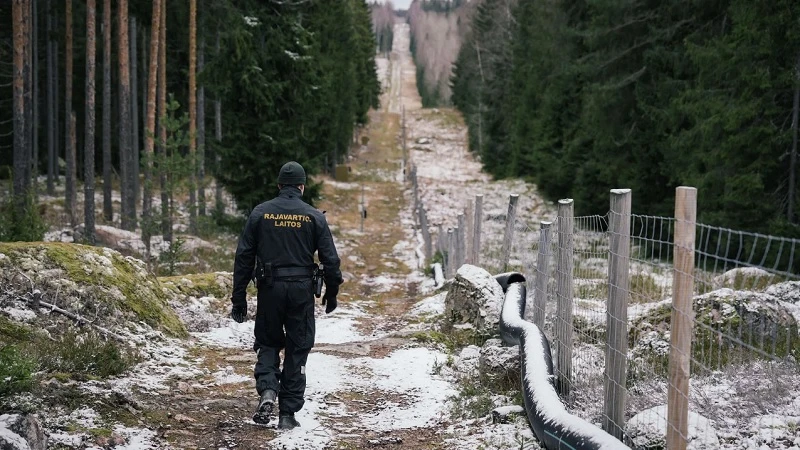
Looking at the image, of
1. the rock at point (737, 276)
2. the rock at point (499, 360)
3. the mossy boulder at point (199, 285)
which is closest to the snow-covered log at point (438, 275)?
the mossy boulder at point (199, 285)

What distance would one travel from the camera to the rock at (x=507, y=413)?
551 cm

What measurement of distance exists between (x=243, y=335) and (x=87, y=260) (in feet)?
7.67

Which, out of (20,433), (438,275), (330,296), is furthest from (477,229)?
(20,433)

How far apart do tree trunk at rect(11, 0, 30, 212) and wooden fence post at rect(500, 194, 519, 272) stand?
13.3 meters

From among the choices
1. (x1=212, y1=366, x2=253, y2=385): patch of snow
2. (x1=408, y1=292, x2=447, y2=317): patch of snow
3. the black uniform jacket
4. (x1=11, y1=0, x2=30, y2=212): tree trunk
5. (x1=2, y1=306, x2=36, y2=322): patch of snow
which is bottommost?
(x1=408, y1=292, x2=447, y2=317): patch of snow

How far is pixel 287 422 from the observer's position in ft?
18.5

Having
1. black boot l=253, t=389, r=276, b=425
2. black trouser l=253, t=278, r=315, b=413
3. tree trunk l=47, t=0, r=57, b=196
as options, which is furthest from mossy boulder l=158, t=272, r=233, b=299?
tree trunk l=47, t=0, r=57, b=196

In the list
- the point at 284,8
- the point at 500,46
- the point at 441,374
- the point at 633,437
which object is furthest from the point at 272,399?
the point at 500,46

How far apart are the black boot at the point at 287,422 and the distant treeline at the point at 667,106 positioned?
38.9 ft

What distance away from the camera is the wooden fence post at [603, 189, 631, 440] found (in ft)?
13.9

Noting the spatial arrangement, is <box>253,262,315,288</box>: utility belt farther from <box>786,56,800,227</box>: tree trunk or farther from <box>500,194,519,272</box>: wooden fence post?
<box>786,56,800,227</box>: tree trunk

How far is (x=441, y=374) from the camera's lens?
24.2ft

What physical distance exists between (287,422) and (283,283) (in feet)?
3.78

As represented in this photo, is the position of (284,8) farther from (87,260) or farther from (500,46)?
(500,46)
